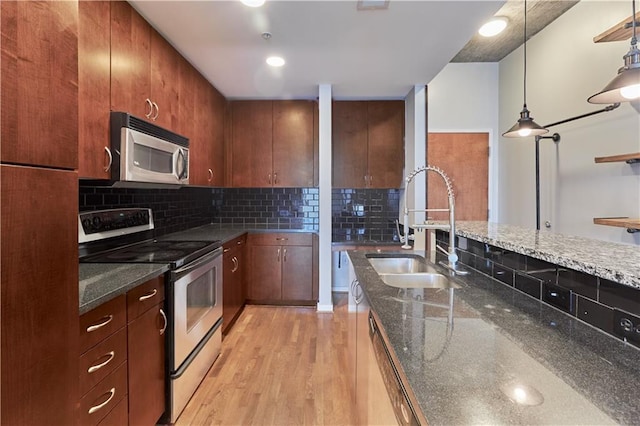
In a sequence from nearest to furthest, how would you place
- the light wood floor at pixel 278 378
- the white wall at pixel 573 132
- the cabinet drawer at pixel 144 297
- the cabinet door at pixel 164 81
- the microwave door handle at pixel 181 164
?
the cabinet drawer at pixel 144 297
the light wood floor at pixel 278 378
the cabinet door at pixel 164 81
the microwave door handle at pixel 181 164
the white wall at pixel 573 132

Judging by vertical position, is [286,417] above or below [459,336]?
below

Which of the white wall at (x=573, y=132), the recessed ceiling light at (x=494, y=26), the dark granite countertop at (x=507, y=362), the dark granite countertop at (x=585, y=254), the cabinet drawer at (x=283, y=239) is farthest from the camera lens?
the cabinet drawer at (x=283, y=239)

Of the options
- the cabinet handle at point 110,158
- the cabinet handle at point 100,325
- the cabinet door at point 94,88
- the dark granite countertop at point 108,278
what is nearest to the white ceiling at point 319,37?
the cabinet door at point 94,88

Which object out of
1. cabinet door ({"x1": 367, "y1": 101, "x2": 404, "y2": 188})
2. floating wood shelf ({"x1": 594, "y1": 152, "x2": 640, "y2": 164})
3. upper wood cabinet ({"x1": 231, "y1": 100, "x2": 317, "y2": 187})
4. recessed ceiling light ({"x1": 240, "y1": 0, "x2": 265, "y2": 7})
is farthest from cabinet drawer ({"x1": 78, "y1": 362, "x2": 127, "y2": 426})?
floating wood shelf ({"x1": 594, "y1": 152, "x2": 640, "y2": 164})

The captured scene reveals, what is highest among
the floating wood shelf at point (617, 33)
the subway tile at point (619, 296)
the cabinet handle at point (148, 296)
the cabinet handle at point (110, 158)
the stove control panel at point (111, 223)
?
the floating wood shelf at point (617, 33)

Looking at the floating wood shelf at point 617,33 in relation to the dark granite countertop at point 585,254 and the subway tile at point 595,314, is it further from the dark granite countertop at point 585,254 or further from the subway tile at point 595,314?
the subway tile at point 595,314

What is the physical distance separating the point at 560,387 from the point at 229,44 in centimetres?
262

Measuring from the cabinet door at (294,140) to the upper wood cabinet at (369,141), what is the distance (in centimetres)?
32

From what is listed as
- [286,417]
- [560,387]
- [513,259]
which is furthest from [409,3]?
[286,417]

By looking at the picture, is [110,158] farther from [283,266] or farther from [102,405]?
[283,266]

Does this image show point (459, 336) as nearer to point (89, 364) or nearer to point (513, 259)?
point (513, 259)

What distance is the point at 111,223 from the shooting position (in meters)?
2.09

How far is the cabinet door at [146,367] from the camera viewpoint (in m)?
1.49

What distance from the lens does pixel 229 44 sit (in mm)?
2402
